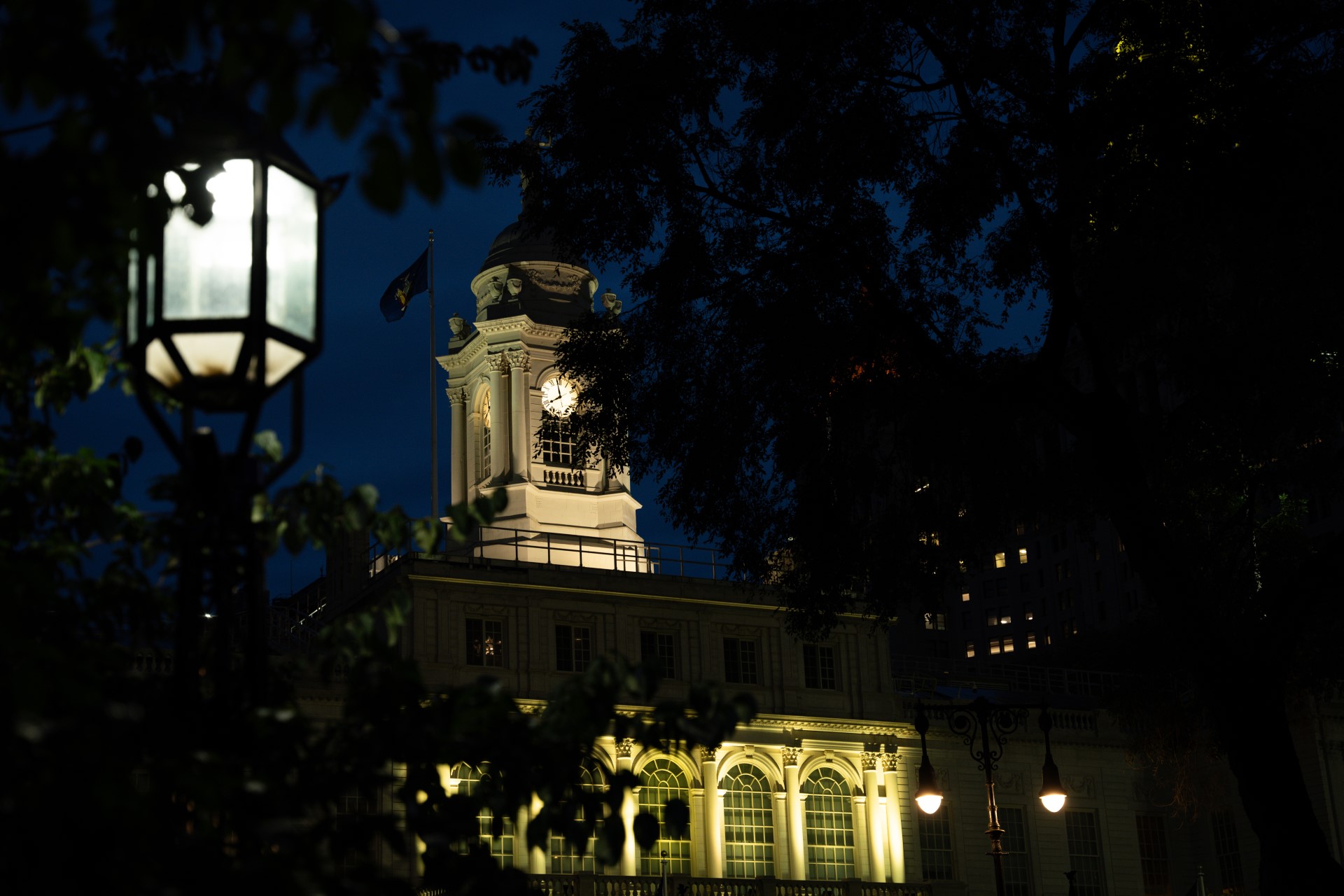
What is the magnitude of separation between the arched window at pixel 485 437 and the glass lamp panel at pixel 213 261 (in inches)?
1778

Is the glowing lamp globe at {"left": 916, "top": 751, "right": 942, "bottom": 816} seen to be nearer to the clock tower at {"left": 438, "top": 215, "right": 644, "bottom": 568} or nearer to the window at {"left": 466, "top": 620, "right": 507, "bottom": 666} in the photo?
the window at {"left": 466, "top": 620, "right": 507, "bottom": 666}

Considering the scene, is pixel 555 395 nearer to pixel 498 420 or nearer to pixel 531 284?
pixel 498 420

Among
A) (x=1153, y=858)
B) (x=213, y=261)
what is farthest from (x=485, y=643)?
(x=213, y=261)

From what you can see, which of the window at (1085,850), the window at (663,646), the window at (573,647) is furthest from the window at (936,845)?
the window at (573,647)

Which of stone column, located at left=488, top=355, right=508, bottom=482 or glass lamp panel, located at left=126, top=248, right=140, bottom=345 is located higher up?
stone column, located at left=488, top=355, right=508, bottom=482

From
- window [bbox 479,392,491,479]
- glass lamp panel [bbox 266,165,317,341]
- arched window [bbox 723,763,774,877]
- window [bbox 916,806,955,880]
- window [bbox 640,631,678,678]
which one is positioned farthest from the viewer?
window [bbox 479,392,491,479]

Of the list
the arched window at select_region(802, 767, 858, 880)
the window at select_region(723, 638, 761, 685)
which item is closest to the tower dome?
the window at select_region(723, 638, 761, 685)

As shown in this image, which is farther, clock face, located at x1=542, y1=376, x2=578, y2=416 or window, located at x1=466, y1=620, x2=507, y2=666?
clock face, located at x1=542, y1=376, x2=578, y2=416

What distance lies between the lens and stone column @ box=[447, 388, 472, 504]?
5184 cm

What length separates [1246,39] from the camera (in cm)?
1873

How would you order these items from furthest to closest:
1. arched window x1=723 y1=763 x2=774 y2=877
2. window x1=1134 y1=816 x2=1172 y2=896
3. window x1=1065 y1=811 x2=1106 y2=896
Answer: window x1=1134 y1=816 x2=1172 y2=896
window x1=1065 y1=811 x2=1106 y2=896
arched window x1=723 y1=763 x2=774 y2=877

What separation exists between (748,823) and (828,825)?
2633 mm

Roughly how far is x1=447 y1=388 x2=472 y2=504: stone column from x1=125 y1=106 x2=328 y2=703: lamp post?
45.9 metres

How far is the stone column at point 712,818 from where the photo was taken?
4456 cm
